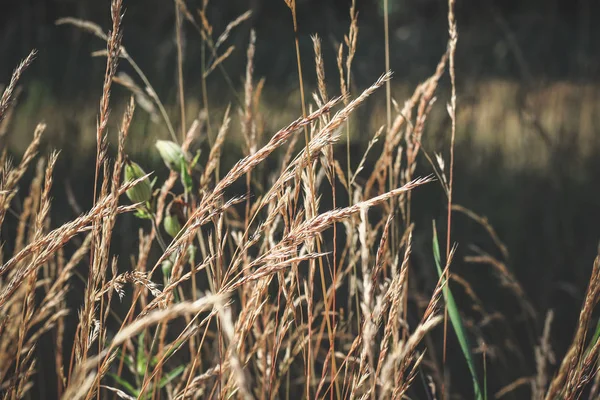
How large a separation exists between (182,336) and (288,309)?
10cm

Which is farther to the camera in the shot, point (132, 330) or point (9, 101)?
point (9, 101)

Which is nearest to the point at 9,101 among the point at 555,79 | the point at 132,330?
the point at 132,330

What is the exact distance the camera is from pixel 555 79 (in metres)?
4.46

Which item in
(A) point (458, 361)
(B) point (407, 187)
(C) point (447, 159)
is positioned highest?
(B) point (407, 187)

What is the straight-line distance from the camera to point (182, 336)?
54 cm

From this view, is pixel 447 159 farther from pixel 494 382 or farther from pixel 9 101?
pixel 9 101

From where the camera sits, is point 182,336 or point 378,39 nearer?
point 182,336

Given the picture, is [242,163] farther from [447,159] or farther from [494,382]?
[447,159]

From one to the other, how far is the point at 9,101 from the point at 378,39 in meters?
5.27

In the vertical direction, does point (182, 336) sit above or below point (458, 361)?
above

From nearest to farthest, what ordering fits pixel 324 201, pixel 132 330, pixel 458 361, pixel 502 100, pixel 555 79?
pixel 132 330
pixel 458 361
pixel 324 201
pixel 502 100
pixel 555 79

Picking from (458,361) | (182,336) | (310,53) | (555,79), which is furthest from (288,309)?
(310,53)

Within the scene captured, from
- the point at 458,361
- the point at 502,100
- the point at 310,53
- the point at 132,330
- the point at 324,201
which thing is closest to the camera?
the point at 132,330

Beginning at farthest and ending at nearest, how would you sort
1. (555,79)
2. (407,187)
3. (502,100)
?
(555,79), (502,100), (407,187)
